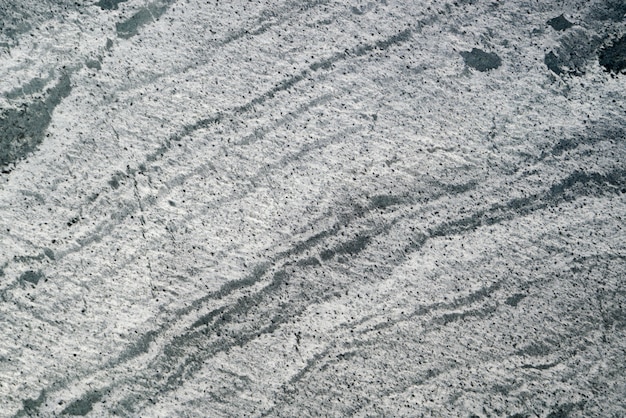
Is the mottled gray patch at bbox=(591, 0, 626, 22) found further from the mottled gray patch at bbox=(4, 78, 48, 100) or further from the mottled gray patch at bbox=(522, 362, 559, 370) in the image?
the mottled gray patch at bbox=(4, 78, 48, 100)

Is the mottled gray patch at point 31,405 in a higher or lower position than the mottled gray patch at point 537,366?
higher

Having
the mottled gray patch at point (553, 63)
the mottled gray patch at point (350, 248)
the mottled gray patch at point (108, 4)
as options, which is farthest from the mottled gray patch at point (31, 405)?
the mottled gray patch at point (553, 63)

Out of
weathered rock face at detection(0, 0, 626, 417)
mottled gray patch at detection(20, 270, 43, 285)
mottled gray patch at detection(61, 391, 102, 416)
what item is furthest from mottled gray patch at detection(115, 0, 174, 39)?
mottled gray patch at detection(61, 391, 102, 416)

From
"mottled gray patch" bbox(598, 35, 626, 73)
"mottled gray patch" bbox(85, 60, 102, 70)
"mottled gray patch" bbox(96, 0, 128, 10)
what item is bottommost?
"mottled gray patch" bbox(598, 35, 626, 73)

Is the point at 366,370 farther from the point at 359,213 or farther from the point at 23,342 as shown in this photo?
the point at 23,342

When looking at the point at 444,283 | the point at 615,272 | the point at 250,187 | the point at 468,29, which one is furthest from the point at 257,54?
the point at 615,272

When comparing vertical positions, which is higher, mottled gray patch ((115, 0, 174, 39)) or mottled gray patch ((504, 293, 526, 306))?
mottled gray patch ((115, 0, 174, 39))

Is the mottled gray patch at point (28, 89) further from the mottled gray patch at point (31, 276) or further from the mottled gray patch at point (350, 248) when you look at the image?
the mottled gray patch at point (350, 248)
